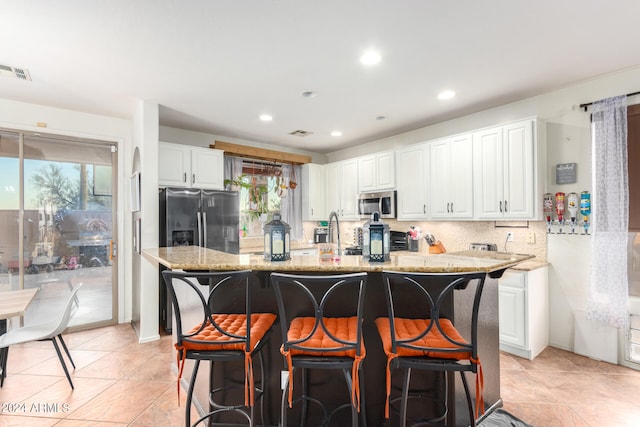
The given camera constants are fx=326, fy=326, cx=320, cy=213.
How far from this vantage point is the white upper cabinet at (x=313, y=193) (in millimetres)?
5809

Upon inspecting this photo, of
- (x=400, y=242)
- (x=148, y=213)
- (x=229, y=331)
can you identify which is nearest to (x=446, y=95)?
(x=400, y=242)

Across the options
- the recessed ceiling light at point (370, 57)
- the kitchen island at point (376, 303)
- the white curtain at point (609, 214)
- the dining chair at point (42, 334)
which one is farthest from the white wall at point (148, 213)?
the white curtain at point (609, 214)

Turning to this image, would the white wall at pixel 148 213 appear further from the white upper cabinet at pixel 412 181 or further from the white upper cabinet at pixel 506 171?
the white upper cabinet at pixel 506 171

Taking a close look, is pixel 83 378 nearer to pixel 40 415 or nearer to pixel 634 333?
pixel 40 415

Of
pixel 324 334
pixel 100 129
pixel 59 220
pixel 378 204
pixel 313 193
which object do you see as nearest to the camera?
pixel 324 334

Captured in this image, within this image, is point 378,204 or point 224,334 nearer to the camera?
point 224,334

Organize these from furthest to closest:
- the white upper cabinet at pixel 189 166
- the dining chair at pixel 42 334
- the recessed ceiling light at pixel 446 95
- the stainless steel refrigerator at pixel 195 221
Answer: the white upper cabinet at pixel 189 166 < the stainless steel refrigerator at pixel 195 221 < the recessed ceiling light at pixel 446 95 < the dining chair at pixel 42 334

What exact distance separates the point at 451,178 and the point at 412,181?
585mm

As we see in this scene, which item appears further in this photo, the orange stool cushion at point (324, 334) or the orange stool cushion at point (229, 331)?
the orange stool cushion at point (229, 331)

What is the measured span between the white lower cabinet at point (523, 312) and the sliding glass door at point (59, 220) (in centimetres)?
468

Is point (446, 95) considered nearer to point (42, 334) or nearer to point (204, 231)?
point (204, 231)

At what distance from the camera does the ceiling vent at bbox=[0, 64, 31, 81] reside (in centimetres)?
285

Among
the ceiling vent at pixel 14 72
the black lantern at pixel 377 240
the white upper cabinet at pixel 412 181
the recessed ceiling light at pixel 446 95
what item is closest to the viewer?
the black lantern at pixel 377 240

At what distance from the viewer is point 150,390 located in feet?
8.50
